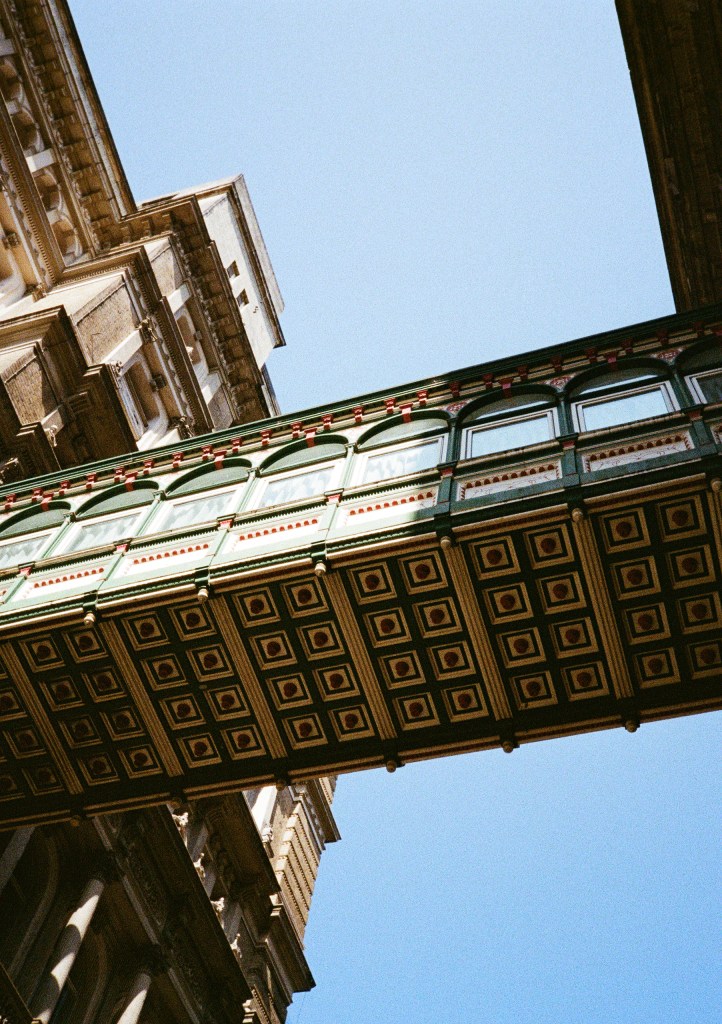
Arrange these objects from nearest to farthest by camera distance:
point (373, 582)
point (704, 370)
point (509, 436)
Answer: point (373, 582) → point (704, 370) → point (509, 436)

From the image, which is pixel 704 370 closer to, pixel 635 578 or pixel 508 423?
pixel 508 423

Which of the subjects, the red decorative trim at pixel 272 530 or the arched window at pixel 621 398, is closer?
the arched window at pixel 621 398

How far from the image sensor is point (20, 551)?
51.4ft

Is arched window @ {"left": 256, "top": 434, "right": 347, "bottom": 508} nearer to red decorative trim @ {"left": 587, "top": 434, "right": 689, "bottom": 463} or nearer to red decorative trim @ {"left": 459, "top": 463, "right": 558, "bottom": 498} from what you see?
red decorative trim @ {"left": 459, "top": 463, "right": 558, "bottom": 498}

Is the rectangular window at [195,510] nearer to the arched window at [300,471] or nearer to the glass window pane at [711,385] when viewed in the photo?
the arched window at [300,471]

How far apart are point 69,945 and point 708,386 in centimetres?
1426

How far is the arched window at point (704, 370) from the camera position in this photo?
1301 centimetres

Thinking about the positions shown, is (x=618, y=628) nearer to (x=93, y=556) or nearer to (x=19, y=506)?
(x=93, y=556)

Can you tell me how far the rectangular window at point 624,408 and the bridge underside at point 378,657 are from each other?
74.6 inches

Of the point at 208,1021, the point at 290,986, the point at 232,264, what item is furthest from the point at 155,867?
the point at 232,264

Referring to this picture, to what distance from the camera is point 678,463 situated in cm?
1135

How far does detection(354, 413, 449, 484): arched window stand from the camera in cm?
1398

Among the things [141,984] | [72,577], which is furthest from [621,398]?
[141,984]

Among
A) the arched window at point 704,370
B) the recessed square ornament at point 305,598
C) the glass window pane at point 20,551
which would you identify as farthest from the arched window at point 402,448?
the glass window pane at point 20,551
